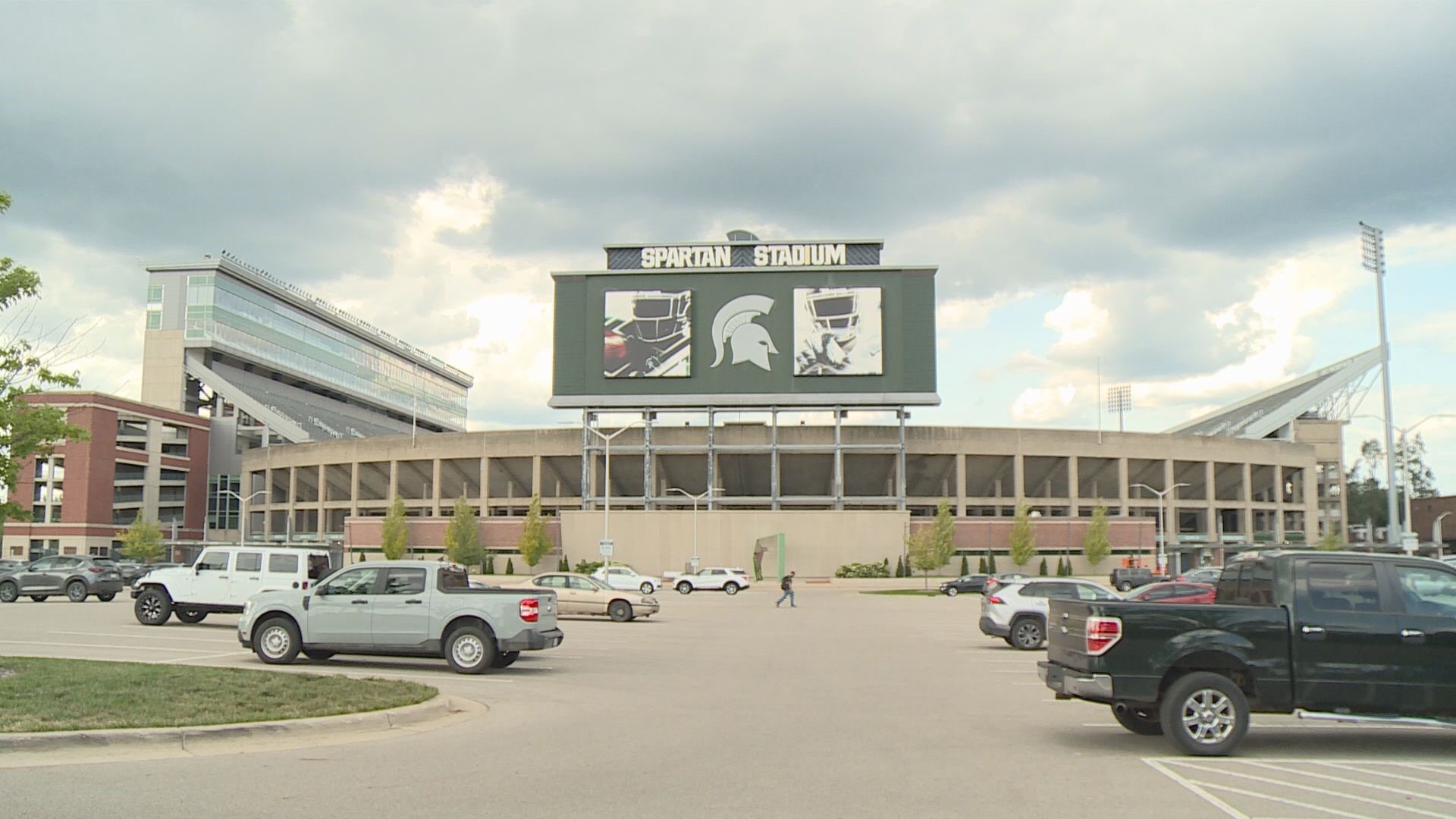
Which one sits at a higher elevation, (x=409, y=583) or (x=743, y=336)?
(x=743, y=336)

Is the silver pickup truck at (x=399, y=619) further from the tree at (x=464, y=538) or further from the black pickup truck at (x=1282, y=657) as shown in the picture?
the tree at (x=464, y=538)

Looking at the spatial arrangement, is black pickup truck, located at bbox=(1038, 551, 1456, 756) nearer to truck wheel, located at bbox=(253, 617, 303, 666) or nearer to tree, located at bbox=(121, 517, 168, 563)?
truck wheel, located at bbox=(253, 617, 303, 666)

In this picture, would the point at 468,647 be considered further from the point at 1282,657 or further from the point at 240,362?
the point at 240,362

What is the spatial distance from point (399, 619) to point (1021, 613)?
551 inches

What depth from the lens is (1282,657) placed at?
11.4m

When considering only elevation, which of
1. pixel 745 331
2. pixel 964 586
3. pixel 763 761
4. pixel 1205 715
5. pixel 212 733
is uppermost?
pixel 745 331

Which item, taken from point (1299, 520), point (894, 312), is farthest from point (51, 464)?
point (1299, 520)

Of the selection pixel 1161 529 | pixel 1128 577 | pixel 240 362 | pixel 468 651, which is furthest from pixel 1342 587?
pixel 240 362

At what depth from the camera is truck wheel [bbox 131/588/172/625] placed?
87.7 feet

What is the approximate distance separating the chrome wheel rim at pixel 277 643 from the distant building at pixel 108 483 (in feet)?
272

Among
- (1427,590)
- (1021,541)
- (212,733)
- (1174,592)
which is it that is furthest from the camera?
(1021,541)

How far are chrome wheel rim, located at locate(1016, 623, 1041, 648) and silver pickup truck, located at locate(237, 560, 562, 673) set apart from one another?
38.5 ft

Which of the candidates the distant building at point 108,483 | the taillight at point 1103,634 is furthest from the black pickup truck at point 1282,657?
the distant building at point 108,483

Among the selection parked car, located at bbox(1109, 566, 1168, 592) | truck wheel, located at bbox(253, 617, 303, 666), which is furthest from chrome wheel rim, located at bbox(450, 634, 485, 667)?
parked car, located at bbox(1109, 566, 1168, 592)
